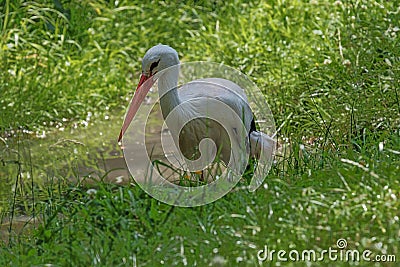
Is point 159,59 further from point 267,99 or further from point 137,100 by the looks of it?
point 267,99

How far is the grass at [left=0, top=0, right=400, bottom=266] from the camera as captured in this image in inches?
155

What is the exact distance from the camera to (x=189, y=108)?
5438 millimetres

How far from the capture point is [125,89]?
8.62 metres

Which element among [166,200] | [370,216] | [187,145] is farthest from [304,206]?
[187,145]

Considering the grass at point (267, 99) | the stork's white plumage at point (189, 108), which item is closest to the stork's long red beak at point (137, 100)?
the stork's white plumage at point (189, 108)

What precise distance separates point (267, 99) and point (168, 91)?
1893 mm

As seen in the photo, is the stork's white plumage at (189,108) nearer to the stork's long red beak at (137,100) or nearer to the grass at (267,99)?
the stork's long red beak at (137,100)

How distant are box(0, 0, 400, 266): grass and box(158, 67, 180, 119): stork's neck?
27.5 inches

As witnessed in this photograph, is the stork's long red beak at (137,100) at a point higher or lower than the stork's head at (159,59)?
lower

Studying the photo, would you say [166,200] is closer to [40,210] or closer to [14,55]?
[40,210]

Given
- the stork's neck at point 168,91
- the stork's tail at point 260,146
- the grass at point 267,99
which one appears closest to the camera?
the grass at point 267,99

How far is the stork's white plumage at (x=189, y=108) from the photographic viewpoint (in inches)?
213

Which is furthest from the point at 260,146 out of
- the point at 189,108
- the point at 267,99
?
the point at 267,99

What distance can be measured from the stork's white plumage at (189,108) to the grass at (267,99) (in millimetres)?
447
